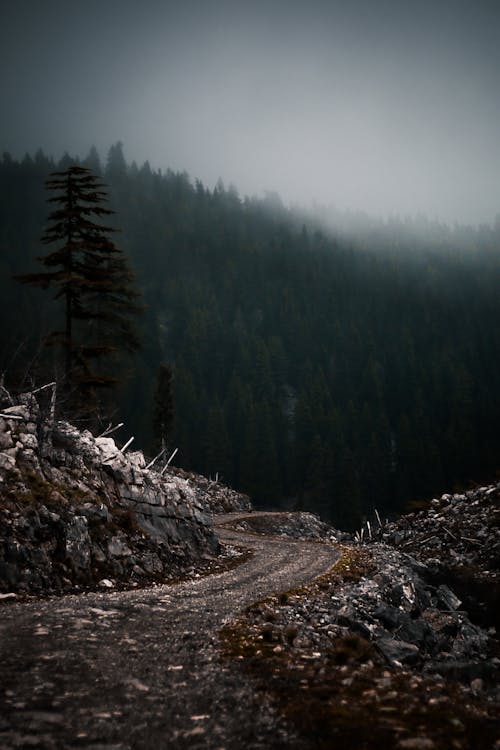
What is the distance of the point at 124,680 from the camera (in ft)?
18.7

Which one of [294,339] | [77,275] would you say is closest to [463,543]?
[77,275]

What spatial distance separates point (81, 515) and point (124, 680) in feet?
30.2

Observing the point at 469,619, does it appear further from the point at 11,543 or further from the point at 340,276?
the point at 340,276

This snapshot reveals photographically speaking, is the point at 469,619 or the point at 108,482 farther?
the point at 108,482

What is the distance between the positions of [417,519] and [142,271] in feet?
424

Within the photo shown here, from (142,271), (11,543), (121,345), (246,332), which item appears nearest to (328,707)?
(11,543)

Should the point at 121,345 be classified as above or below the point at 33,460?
above

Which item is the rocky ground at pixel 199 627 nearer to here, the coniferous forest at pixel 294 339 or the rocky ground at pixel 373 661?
the rocky ground at pixel 373 661

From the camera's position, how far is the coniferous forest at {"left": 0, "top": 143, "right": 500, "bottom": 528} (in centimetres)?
8269

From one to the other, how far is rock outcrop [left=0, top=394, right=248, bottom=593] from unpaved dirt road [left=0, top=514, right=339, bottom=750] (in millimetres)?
1707

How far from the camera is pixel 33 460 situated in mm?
14680

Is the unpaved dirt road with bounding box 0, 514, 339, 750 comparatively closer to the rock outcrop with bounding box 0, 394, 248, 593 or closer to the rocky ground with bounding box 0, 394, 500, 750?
the rocky ground with bounding box 0, 394, 500, 750

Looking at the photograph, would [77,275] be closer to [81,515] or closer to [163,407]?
[81,515]

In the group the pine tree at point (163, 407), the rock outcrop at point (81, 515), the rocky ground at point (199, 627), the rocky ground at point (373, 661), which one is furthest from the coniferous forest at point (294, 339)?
the rocky ground at point (373, 661)
